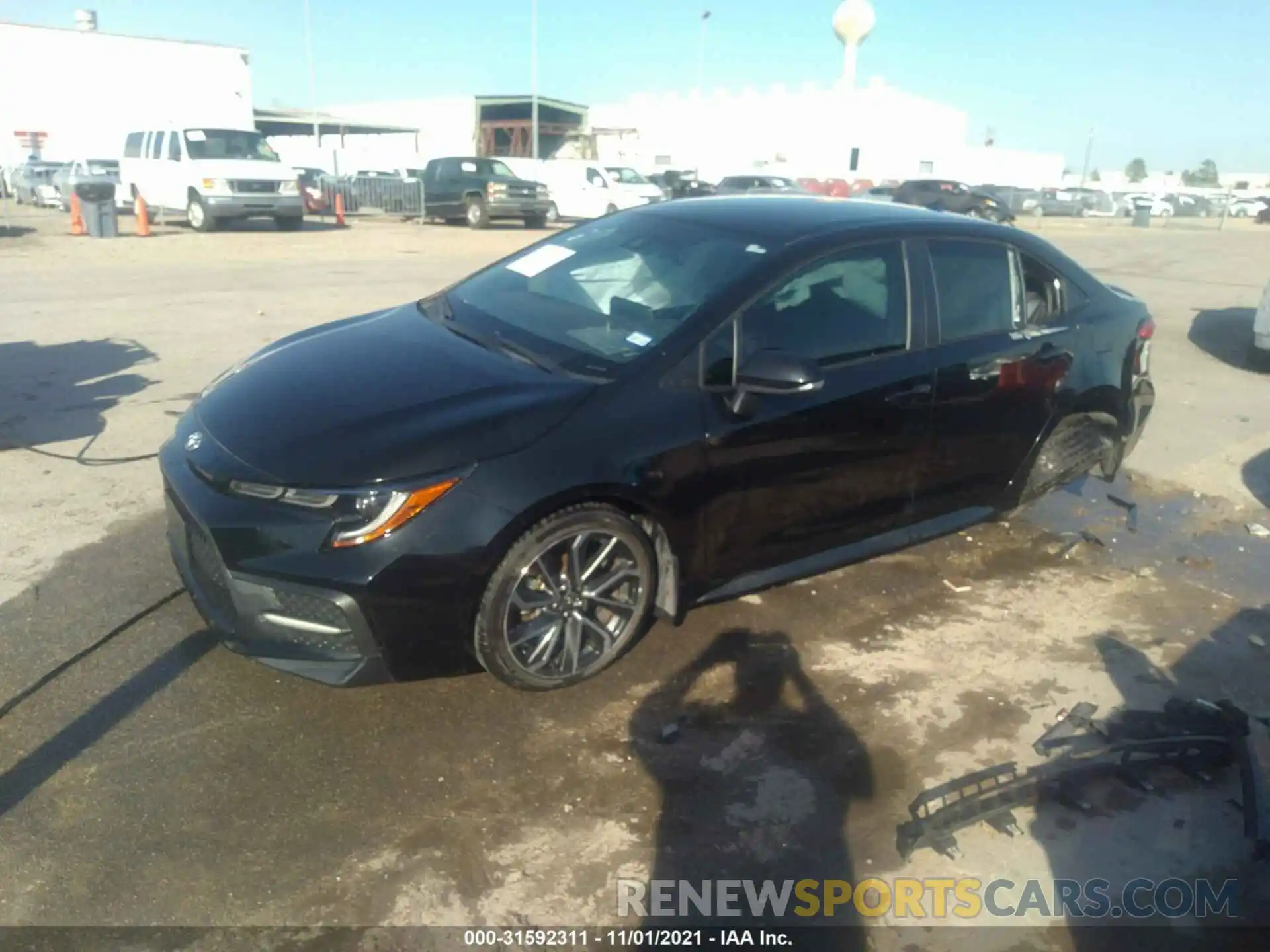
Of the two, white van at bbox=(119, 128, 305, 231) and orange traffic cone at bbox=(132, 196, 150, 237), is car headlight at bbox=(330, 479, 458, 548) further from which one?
white van at bbox=(119, 128, 305, 231)

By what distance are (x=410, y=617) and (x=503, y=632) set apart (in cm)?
34

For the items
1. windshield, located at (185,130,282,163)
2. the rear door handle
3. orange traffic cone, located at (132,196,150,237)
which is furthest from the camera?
windshield, located at (185,130,282,163)

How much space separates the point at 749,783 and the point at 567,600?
33.8 inches

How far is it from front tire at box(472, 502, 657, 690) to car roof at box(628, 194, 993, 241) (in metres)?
1.45

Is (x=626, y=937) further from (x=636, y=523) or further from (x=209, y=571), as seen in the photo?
(x=209, y=571)

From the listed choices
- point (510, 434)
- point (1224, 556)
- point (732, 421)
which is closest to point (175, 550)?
point (510, 434)

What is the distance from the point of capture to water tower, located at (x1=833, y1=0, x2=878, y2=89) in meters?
45.8

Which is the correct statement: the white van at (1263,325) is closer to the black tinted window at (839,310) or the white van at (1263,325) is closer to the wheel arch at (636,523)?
the black tinted window at (839,310)

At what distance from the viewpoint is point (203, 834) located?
275 centimetres

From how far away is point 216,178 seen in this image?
20.3 meters

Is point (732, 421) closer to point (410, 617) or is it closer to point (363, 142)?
point (410, 617)

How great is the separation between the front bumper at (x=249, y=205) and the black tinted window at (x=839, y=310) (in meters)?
19.6

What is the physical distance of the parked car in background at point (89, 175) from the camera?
2455 cm

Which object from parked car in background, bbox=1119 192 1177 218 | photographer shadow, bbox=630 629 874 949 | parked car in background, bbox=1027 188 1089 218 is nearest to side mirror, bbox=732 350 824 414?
photographer shadow, bbox=630 629 874 949
